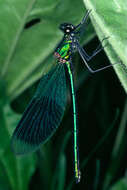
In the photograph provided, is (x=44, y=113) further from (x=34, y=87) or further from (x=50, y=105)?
(x=34, y=87)

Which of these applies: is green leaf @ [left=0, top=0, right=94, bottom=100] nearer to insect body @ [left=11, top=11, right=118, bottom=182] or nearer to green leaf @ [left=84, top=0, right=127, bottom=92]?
insect body @ [left=11, top=11, right=118, bottom=182]

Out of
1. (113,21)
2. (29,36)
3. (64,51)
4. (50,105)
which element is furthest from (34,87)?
(113,21)

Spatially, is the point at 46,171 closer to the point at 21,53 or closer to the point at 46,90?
the point at 46,90

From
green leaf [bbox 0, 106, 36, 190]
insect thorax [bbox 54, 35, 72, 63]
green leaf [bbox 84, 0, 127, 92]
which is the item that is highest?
insect thorax [bbox 54, 35, 72, 63]

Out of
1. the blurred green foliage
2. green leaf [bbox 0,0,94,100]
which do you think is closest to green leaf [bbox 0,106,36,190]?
the blurred green foliage

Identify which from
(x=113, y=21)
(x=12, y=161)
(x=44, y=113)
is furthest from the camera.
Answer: (x=44, y=113)

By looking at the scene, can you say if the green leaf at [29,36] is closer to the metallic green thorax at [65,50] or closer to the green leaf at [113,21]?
the metallic green thorax at [65,50]
